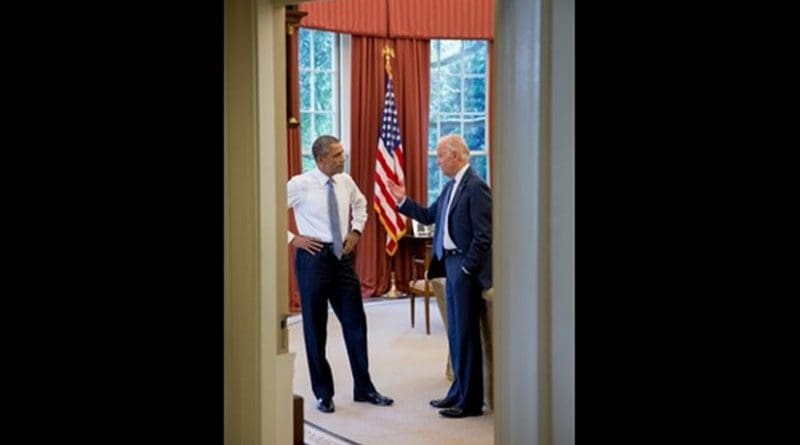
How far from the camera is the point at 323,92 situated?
28.9 feet

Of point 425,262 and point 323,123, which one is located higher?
point 323,123

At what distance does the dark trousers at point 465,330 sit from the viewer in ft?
15.7

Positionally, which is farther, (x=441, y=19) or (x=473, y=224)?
(x=441, y=19)

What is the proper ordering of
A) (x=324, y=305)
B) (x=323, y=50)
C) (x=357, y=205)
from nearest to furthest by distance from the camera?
(x=324, y=305)
(x=357, y=205)
(x=323, y=50)

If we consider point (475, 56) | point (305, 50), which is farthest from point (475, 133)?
point (305, 50)

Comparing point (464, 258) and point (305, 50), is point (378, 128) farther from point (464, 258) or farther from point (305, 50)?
point (464, 258)

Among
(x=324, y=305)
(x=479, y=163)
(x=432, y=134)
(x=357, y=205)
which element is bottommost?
(x=324, y=305)

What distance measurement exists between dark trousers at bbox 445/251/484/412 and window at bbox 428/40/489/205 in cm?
451

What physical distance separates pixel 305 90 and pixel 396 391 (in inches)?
160

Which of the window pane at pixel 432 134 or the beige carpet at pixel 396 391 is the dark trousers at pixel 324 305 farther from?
the window pane at pixel 432 134

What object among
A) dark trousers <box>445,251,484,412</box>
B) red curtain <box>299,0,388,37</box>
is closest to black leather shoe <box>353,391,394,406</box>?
dark trousers <box>445,251,484,412</box>
